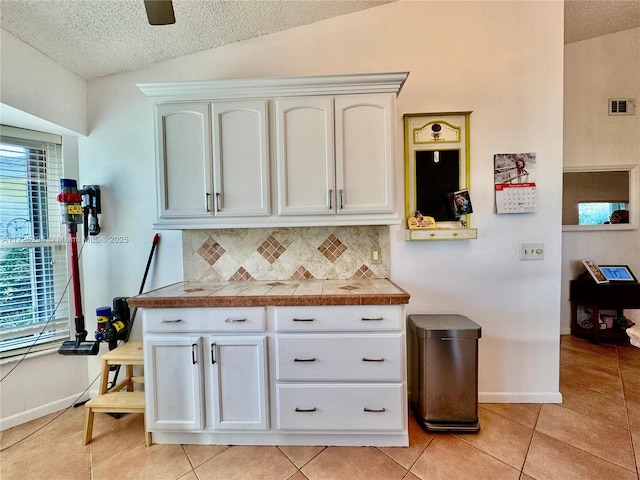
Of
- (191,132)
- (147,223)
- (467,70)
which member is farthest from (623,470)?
(147,223)

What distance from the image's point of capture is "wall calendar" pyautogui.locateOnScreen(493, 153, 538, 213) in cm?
200

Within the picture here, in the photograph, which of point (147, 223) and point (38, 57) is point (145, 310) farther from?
point (38, 57)

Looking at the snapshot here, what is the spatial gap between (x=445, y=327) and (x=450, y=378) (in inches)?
12.9

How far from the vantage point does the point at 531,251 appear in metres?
2.03

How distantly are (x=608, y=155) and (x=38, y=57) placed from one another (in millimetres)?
5651

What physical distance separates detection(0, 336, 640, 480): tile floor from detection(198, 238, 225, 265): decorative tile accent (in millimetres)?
1275

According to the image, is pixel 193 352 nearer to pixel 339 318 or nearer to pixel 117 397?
pixel 117 397

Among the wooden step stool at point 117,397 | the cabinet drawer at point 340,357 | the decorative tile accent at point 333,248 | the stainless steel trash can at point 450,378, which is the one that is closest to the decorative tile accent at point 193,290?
the wooden step stool at point 117,397

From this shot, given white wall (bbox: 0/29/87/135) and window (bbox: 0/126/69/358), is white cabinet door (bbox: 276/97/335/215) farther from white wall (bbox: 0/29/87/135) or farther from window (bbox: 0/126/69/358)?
window (bbox: 0/126/69/358)

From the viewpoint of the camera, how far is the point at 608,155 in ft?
10.4

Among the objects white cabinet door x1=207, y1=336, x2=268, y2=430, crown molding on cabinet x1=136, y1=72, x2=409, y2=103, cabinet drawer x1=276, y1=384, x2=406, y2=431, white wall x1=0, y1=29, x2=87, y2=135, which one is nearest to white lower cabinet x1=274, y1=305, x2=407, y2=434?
cabinet drawer x1=276, y1=384, x2=406, y2=431

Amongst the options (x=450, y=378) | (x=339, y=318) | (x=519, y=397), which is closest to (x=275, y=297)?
(x=339, y=318)

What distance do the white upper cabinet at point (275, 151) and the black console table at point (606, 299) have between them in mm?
2968

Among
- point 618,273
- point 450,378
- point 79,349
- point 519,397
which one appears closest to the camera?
point 450,378
